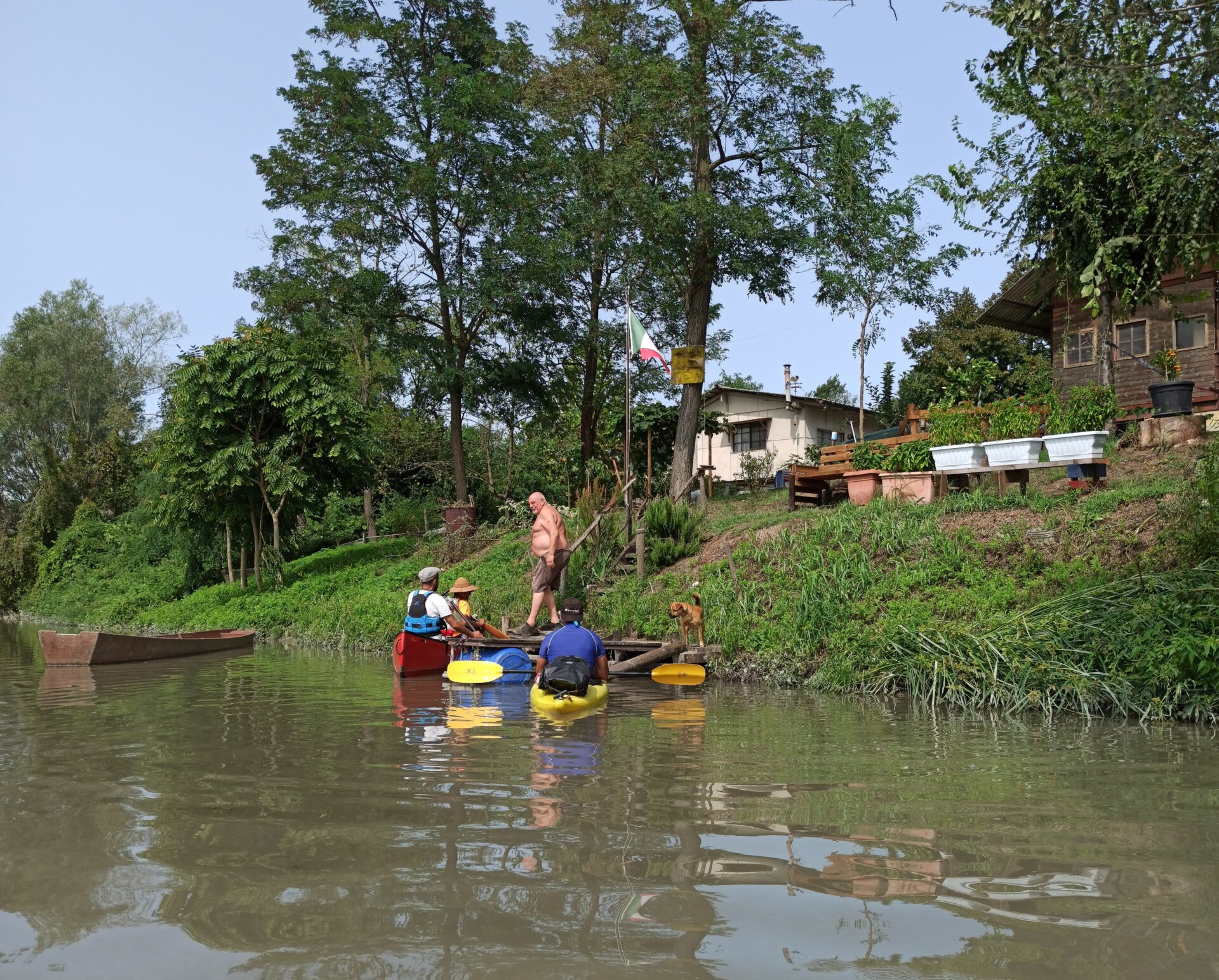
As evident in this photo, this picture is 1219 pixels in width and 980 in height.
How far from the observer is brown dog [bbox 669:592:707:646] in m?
14.0

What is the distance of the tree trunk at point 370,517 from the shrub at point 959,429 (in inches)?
686

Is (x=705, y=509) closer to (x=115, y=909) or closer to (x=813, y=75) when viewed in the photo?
(x=813, y=75)

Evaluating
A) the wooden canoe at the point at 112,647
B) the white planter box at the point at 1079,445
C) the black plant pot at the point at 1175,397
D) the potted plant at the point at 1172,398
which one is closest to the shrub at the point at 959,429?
the white planter box at the point at 1079,445

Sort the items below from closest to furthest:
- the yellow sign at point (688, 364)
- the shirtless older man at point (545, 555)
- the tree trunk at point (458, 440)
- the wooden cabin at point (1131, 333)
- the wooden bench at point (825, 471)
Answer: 1. the shirtless older man at point (545, 555)
2. the wooden bench at point (825, 471)
3. the yellow sign at point (688, 364)
4. the wooden cabin at point (1131, 333)
5. the tree trunk at point (458, 440)

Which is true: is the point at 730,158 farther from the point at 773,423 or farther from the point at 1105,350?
the point at 773,423

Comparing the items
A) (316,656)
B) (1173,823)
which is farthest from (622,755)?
(316,656)

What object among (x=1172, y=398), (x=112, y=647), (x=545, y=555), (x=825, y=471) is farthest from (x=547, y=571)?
Result: (x=1172, y=398)

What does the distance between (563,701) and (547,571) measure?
20.3ft

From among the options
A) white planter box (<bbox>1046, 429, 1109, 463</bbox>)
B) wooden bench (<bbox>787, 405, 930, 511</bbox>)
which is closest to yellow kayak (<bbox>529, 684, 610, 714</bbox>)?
white planter box (<bbox>1046, 429, 1109, 463</bbox>)

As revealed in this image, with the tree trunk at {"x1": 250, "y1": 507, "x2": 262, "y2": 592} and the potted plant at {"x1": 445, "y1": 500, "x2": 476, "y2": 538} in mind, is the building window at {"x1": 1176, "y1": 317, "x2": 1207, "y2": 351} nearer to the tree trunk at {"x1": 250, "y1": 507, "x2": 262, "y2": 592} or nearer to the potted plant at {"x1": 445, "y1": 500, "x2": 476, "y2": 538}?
the potted plant at {"x1": 445, "y1": 500, "x2": 476, "y2": 538}

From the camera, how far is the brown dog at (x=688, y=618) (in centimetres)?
1396

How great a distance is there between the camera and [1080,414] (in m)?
14.7

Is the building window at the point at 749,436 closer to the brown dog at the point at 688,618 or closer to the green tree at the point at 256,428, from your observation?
the green tree at the point at 256,428

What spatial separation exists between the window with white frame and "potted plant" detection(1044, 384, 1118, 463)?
10.1 metres
